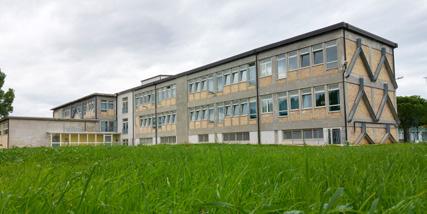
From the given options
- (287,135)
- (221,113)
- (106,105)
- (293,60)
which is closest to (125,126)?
(106,105)

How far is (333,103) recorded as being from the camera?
27.3 m

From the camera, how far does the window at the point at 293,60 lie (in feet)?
99.3

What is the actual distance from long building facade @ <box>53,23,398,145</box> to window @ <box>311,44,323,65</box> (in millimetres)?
73

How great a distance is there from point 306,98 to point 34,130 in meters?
41.4

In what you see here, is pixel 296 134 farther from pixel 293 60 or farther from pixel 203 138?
pixel 203 138

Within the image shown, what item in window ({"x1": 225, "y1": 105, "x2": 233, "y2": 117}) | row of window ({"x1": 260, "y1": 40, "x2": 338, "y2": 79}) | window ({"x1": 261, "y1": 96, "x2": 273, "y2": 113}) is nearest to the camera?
row of window ({"x1": 260, "y1": 40, "x2": 338, "y2": 79})

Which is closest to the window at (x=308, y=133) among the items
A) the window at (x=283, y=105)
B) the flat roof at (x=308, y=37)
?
the window at (x=283, y=105)

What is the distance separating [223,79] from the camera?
38.6 meters

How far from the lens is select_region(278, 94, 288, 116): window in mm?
30737

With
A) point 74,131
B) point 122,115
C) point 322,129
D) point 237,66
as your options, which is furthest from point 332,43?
point 74,131

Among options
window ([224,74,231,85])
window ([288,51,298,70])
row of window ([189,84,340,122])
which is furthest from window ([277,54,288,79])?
window ([224,74,231,85])

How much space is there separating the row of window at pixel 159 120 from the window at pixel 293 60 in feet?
62.5

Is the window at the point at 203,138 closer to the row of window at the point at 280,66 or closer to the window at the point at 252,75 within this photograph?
the row of window at the point at 280,66

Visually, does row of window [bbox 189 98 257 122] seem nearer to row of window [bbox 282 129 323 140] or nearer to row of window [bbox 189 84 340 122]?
row of window [bbox 189 84 340 122]
